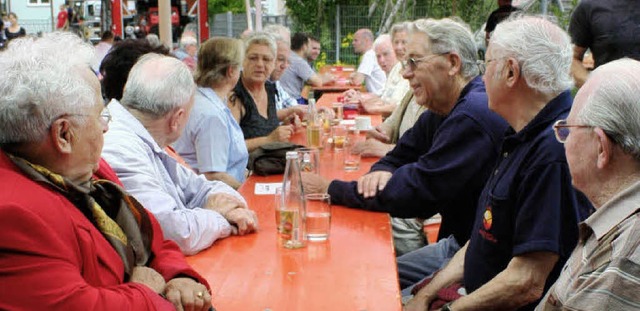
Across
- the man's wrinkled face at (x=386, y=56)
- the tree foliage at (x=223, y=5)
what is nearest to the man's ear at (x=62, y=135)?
the man's wrinkled face at (x=386, y=56)

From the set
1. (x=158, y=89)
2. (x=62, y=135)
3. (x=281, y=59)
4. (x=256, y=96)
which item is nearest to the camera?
(x=62, y=135)

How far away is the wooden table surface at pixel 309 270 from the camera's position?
84.5 inches

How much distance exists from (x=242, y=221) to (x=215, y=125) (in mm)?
1723

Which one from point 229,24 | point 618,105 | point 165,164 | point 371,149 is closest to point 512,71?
point 618,105

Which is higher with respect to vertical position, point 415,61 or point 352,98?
point 415,61

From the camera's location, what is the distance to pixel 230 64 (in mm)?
4789

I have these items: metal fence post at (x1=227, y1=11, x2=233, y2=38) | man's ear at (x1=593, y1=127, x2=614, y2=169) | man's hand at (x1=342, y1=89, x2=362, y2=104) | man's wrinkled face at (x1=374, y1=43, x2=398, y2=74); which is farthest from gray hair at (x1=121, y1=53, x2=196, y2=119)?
metal fence post at (x1=227, y1=11, x2=233, y2=38)

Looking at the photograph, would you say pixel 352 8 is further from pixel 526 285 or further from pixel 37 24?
pixel 37 24

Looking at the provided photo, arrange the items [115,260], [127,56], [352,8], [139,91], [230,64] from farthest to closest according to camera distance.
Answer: [352,8] → [230,64] → [127,56] → [139,91] → [115,260]

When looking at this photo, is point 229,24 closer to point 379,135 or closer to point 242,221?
point 379,135

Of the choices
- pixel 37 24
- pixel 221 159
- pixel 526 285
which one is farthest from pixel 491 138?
pixel 37 24

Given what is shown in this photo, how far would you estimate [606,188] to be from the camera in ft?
5.98

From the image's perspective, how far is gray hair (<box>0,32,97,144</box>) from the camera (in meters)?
1.83

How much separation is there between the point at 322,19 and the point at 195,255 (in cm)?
1699
